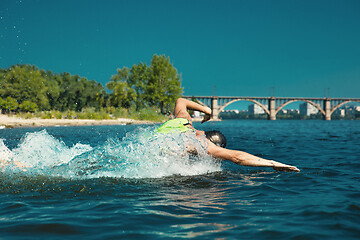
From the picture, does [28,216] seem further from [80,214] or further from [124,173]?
[124,173]

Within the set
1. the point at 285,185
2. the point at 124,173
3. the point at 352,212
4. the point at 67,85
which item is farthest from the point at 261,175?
the point at 67,85

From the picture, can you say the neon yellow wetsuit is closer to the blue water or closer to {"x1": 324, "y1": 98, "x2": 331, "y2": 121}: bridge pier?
the blue water

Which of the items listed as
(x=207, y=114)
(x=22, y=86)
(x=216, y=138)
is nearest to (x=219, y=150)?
(x=216, y=138)

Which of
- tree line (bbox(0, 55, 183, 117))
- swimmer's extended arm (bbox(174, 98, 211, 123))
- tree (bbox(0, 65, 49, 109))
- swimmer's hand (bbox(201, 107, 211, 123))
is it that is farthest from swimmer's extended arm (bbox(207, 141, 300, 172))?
tree (bbox(0, 65, 49, 109))

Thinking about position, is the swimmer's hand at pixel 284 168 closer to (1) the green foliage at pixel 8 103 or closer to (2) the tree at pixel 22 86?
(1) the green foliage at pixel 8 103

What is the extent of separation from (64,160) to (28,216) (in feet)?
9.64

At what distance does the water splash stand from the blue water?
18 mm

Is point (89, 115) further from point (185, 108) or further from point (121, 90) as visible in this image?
point (185, 108)

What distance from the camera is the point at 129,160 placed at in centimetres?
526

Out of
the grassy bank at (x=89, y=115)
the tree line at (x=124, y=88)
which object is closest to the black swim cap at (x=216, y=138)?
the grassy bank at (x=89, y=115)

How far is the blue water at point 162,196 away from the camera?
262 centimetres

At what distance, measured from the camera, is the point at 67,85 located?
222 feet

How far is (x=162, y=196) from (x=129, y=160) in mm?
1719

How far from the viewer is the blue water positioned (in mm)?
2619
